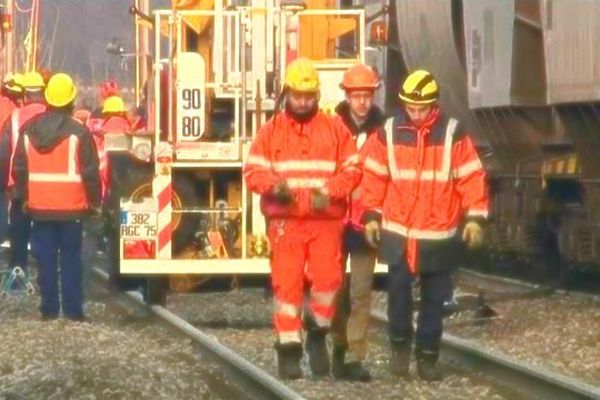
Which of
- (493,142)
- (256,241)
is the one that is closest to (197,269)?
(256,241)

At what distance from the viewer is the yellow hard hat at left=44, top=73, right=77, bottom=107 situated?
16.3 meters

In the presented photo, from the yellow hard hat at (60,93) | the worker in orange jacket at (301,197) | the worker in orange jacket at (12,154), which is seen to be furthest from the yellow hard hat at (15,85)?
the worker in orange jacket at (301,197)

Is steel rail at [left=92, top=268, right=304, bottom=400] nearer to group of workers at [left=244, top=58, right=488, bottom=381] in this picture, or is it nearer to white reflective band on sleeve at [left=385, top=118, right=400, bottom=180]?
group of workers at [left=244, top=58, right=488, bottom=381]

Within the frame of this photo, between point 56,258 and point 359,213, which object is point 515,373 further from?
point 56,258

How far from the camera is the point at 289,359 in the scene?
12.6 m

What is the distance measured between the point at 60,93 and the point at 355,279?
4263 millimetres

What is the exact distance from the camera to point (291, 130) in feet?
41.1

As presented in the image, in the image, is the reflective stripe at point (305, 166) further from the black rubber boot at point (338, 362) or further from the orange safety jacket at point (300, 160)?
the black rubber boot at point (338, 362)

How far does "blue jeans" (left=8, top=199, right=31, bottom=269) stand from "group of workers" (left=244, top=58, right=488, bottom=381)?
7553 mm

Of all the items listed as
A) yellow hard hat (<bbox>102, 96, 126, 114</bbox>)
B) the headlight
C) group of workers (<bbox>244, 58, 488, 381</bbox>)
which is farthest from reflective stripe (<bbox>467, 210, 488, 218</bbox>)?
yellow hard hat (<bbox>102, 96, 126, 114</bbox>)

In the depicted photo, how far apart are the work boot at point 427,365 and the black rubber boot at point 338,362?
0.48m

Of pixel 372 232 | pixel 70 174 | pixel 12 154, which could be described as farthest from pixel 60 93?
pixel 372 232

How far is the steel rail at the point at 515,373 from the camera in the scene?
11.6 meters

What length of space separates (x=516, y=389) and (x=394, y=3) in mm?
12684
